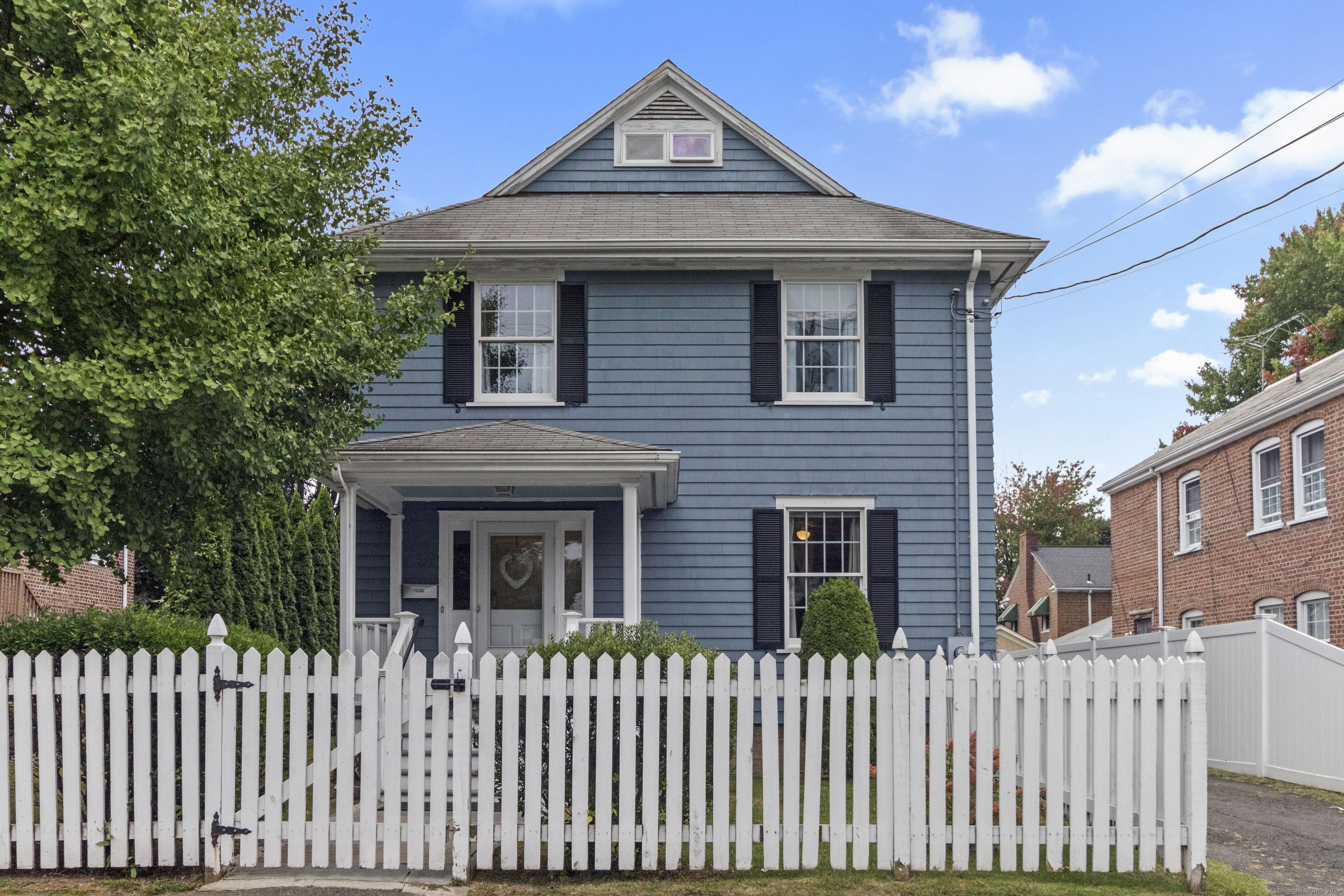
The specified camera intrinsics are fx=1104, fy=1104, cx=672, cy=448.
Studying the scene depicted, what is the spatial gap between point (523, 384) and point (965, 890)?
818 cm

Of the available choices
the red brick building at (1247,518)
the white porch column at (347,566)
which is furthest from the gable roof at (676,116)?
the red brick building at (1247,518)

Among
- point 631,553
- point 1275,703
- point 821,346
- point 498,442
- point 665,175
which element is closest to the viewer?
point 631,553

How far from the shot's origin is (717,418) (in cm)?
1255

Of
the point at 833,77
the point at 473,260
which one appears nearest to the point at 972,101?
the point at 833,77

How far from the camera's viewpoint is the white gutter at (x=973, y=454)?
1228cm

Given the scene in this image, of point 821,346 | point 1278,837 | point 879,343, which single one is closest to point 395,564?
point 821,346

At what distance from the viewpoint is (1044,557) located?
3788cm

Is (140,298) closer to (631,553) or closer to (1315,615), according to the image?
(631,553)

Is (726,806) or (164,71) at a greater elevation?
(164,71)

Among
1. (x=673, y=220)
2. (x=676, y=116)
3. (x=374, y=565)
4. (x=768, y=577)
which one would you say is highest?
(x=676, y=116)

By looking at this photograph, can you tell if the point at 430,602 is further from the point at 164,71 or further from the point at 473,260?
the point at 164,71

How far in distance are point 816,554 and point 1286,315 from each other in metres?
30.7

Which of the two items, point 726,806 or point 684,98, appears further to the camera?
point 684,98

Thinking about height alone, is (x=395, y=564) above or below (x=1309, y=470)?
below
